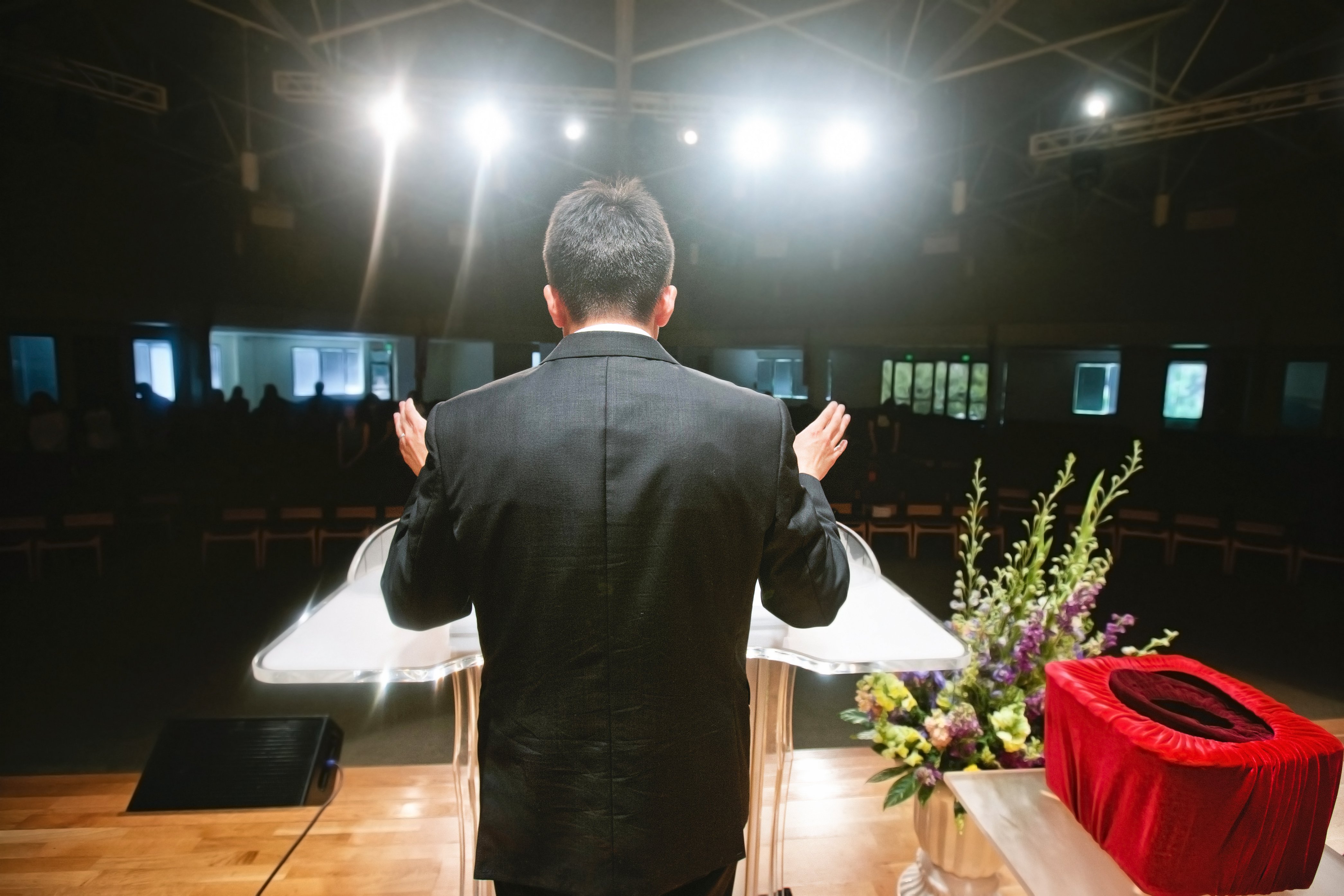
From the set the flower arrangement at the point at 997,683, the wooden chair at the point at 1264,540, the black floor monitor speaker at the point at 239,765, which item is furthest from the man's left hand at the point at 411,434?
the wooden chair at the point at 1264,540

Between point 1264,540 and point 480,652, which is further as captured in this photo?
point 1264,540

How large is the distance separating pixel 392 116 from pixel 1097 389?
4.23 m

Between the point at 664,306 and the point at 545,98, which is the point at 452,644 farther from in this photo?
the point at 545,98

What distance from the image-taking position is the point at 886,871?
6.56ft

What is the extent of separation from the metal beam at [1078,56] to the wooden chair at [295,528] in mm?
4289

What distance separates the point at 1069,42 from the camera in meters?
3.50

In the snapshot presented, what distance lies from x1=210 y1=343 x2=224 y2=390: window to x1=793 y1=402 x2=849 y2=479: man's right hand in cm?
351

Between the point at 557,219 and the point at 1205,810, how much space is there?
4.02ft

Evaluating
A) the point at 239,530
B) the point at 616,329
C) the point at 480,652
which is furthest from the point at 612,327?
the point at 239,530

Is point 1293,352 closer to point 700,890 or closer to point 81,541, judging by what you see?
point 700,890

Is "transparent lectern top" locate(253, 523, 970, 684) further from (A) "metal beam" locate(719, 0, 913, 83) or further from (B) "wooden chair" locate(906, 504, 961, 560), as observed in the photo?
(A) "metal beam" locate(719, 0, 913, 83)

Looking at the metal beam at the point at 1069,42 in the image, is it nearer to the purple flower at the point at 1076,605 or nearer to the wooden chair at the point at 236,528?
the purple flower at the point at 1076,605

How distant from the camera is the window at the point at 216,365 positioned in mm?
3467

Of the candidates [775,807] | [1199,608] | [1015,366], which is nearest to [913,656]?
[775,807]
